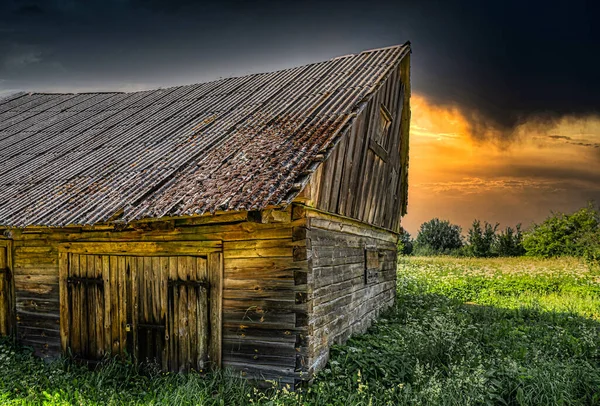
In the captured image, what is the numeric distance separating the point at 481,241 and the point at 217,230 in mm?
44038

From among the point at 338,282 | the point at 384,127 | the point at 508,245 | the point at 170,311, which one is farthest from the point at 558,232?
the point at 170,311

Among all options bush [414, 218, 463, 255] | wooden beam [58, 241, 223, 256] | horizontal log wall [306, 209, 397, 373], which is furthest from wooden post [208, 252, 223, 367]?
bush [414, 218, 463, 255]

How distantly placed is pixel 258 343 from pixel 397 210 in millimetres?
7385

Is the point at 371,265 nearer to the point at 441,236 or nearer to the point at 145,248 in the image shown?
the point at 145,248

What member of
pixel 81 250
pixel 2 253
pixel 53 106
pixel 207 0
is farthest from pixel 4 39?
pixel 81 250

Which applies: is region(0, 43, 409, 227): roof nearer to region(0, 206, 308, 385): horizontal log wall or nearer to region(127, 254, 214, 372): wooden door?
region(0, 206, 308, 385): horizontal log wall

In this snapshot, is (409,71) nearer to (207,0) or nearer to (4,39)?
(207,0)

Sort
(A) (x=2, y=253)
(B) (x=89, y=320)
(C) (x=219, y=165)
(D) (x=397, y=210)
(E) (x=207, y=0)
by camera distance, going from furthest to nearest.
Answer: (E) (x=207, y=0)
(D) (x=397, y=210)
(A) (x=2, y=253)
(B) (x=89, y=320)
(C) (x=219, y=165)

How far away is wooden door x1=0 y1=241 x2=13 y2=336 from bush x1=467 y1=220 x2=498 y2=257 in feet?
143

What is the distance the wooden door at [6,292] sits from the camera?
922 centimetres

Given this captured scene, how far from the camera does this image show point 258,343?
654cm

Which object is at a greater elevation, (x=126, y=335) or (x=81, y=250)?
(x=81, y=250)

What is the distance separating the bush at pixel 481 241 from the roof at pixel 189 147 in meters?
39.0

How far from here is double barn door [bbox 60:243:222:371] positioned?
271 inches
